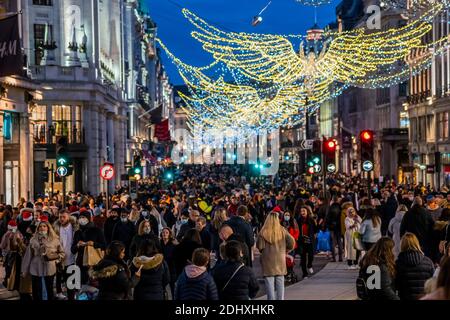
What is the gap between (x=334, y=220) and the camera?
23688 millimetres

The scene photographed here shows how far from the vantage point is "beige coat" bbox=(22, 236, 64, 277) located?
15.7 metres

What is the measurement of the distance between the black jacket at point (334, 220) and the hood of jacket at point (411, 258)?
12.5m

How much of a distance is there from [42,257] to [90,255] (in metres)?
1.10

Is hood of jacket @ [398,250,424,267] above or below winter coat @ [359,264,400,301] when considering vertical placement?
above

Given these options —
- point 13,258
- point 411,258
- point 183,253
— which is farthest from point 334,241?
point 411,258

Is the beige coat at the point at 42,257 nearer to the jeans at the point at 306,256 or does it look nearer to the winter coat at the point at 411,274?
the jeans at the point at 306,256

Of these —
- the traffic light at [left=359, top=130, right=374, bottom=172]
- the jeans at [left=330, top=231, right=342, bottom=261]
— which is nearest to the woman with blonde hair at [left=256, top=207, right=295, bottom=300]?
the jeans at [left=330, top=231, right=342, bottom=261]

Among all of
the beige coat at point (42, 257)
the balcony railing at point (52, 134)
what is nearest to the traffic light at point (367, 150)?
the beige coat at point (42, 257)

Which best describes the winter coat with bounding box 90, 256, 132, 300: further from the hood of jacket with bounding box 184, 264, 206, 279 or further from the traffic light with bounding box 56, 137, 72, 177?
the traffic light with bounding box 56, 137, 72, 177

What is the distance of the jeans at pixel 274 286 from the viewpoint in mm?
14758

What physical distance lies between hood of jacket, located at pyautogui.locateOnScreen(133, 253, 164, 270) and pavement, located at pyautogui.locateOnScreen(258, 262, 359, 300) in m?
6.10

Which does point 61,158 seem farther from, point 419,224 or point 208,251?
point 208,251

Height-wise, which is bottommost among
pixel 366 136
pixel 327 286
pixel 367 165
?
pixel 327 286
